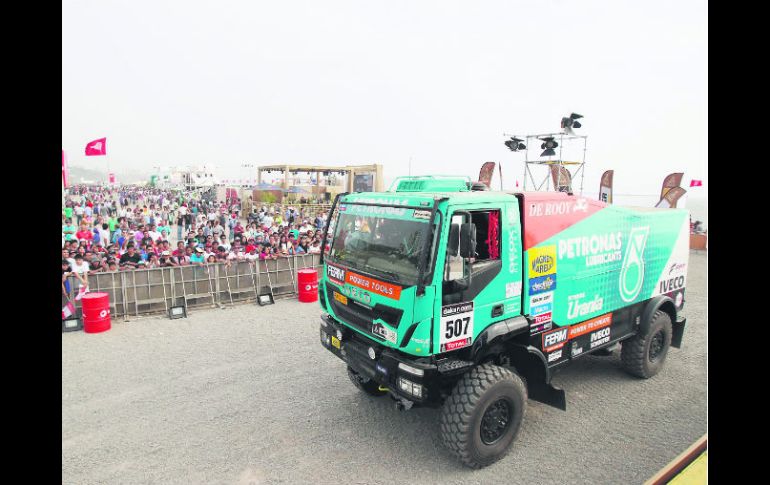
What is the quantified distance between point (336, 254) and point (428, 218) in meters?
1.65

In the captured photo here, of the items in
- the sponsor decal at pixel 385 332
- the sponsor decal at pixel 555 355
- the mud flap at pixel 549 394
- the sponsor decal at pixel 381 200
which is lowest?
the mud flap at pixel 549 394

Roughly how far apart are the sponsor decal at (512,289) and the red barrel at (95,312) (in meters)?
8.43

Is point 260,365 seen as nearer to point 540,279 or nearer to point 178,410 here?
point 178,410

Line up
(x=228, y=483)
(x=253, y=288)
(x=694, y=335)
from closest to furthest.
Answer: (x=228, y=483) < (x=694, y=335) < (x=253, y=288)

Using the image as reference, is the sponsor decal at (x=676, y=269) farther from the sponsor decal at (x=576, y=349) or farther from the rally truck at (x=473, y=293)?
the sponsor decal at (x=576, y=349)

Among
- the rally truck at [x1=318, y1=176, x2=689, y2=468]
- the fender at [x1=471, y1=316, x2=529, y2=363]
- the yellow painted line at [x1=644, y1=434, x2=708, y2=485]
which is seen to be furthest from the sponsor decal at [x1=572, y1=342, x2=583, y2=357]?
the yellow painted line at [x1=644, y1=434, x2=708, y2=485]

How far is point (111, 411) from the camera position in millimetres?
5965

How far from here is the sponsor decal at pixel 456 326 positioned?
4547 mm

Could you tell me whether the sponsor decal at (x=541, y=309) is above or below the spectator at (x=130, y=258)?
below

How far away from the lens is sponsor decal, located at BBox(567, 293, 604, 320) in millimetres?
5810

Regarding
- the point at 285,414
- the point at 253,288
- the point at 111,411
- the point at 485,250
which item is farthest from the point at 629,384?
the point at 253,288

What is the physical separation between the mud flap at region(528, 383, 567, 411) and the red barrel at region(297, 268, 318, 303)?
7.12 metres

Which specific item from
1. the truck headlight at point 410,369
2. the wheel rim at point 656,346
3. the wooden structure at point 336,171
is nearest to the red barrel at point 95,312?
the truck headlight at point 410,369

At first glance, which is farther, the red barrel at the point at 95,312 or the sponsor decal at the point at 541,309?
the red barrel at the point at 95,312
